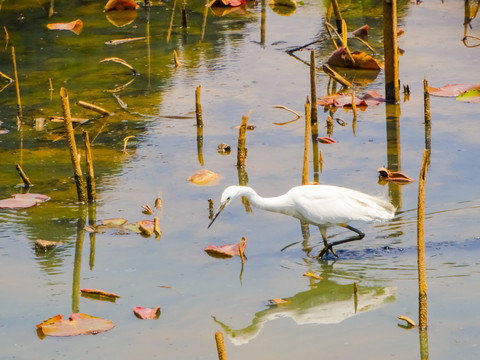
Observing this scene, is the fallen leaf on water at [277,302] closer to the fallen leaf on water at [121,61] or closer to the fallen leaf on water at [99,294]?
the fallen leaf on water at [99,294]

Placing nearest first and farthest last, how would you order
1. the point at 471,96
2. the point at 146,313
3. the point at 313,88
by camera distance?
the point at 146,313 → the point at 313,88 → the point at 471,96

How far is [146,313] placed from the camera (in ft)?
20.7

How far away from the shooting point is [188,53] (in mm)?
13453

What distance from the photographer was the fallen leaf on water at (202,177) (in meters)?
8.85

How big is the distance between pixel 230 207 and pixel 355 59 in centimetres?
456

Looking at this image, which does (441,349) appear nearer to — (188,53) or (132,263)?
(132,263)

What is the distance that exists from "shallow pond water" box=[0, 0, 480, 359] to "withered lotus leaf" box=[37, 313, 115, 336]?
68mm

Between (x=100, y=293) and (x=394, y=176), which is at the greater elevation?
(x=394, y=176)

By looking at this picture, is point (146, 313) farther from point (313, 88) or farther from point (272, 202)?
point (313, 88)

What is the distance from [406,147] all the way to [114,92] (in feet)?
14.3

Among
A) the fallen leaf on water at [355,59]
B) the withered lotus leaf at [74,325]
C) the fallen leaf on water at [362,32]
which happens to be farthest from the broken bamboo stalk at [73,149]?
the fallen leaf on water at [362,32]

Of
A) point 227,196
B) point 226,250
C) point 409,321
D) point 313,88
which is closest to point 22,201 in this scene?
point 226,250

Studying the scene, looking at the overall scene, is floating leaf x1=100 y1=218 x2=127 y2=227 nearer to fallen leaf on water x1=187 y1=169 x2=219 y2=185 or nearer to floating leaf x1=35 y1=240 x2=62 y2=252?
floating leaf x1=35 y1=240 x2=62 y2=252

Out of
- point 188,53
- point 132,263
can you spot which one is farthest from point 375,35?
point 132,263
